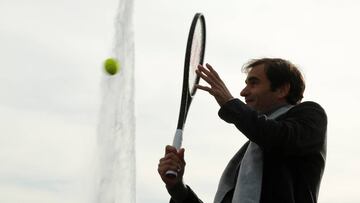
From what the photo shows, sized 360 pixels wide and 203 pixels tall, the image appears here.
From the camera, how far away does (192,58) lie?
27.1 feet

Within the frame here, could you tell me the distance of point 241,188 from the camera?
693 cm

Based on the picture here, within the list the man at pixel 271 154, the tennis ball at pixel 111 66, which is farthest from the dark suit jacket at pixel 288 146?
the tennis ball at pixel 111 66

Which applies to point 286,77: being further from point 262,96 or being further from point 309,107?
point 309,107

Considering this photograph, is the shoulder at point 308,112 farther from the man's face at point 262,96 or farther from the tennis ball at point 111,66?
the tennis ball at point 111,66

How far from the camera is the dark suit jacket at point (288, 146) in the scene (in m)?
6.76

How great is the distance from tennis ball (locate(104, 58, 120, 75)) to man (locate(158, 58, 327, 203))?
9608 millimetres

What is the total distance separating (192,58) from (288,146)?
1937mm

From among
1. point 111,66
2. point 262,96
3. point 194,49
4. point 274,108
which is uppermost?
point 111,66

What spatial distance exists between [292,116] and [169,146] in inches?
50.2

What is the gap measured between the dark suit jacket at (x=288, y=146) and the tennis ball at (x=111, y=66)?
1014 cm

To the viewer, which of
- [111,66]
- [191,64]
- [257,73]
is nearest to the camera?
[257,73]

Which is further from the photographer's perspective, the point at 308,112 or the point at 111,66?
the point at 111,66

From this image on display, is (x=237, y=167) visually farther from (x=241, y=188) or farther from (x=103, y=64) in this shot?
(x=103, y=64)

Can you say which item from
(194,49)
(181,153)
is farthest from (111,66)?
(181,153)
